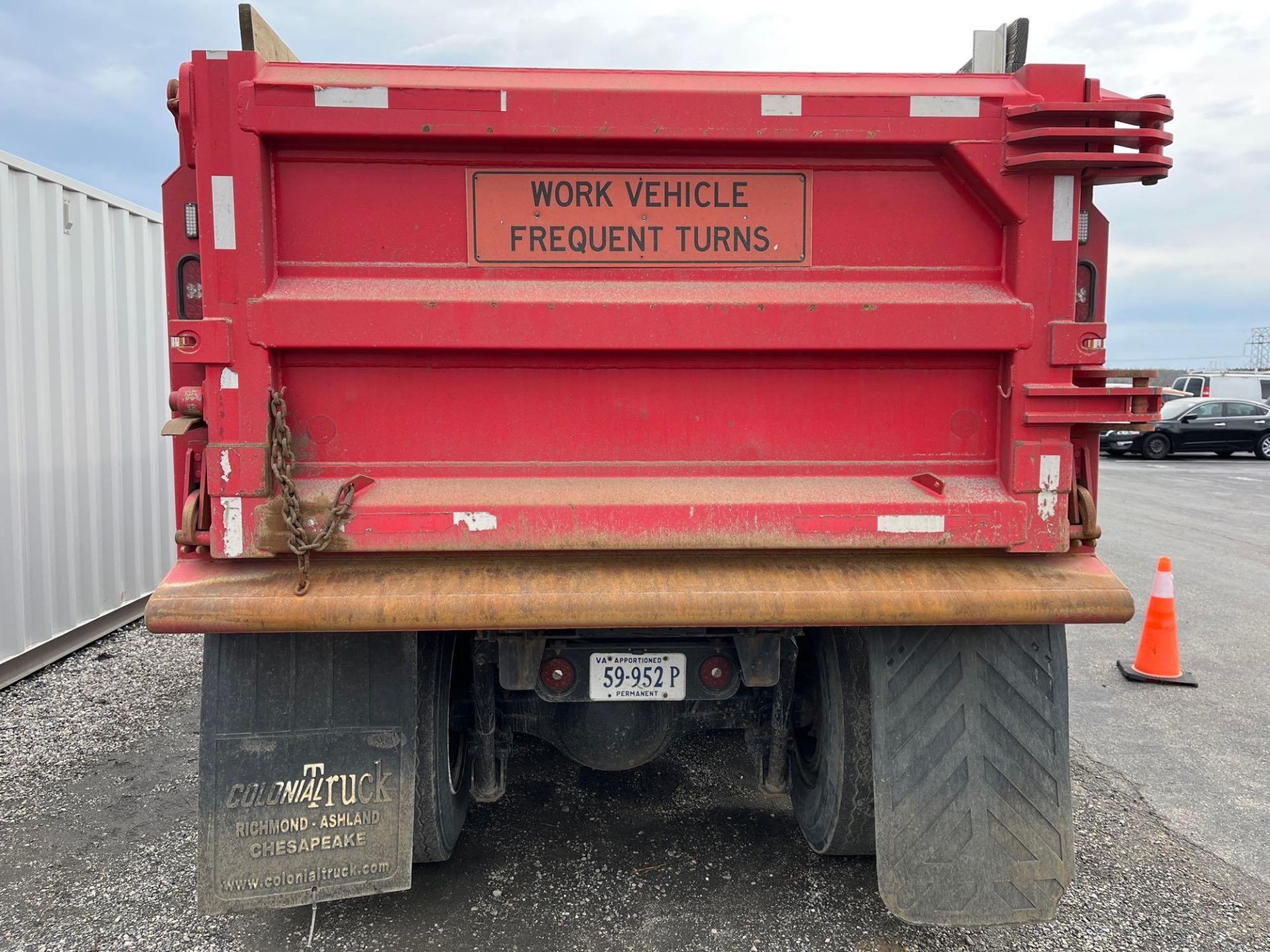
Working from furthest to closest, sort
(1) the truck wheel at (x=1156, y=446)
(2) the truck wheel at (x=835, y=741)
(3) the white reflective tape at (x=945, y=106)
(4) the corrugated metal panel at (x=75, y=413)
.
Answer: (1) the truck wheel at (x=1156, y=446)
(4) the corrugated metal panel at (x=75, y=413)
(2) the truck wheel at (x=835, y=741)
(3) the white reflective tape at (x=945, y=106)

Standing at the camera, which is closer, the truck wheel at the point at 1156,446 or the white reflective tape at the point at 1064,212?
the white reflective tape at the point at 1064,212

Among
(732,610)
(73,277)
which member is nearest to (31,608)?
(73,277)

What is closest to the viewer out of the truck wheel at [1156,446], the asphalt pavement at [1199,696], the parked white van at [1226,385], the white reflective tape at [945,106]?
the white reflective tape at [945,106]

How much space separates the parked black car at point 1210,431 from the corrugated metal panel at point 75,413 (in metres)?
23.1

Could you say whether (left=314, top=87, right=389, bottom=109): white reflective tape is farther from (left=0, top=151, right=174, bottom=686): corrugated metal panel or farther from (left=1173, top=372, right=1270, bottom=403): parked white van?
(left=1173, top=372, right=1270, bottom=403): parked white van

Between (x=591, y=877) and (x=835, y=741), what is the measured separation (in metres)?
1.10

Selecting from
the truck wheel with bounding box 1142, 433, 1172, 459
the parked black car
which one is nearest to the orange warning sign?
the parked black car

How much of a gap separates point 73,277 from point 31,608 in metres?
2.26

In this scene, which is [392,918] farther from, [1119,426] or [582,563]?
[1119,426]

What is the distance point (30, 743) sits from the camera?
4.45 meters

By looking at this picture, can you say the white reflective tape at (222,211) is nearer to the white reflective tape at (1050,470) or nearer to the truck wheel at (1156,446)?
the white reflective tape at (1050,470)

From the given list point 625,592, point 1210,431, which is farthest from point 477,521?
point 1210,431

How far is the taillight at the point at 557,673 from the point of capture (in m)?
2.80

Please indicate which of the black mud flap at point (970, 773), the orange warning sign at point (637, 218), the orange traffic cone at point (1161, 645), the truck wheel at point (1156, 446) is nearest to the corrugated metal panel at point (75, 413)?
the orange warning sign at point (637, 218)
